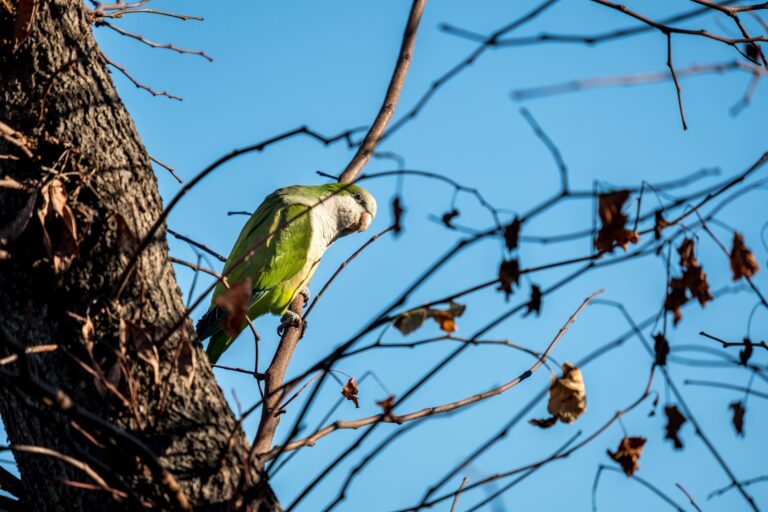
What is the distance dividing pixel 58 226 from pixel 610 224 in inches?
60.8

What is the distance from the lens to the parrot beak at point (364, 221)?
611cm

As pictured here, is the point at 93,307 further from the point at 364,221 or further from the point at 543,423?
the point at 364,221

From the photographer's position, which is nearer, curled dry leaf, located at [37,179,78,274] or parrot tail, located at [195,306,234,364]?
curled dry leaf, located at [37,179,78,274]

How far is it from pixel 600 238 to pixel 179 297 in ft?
4.20

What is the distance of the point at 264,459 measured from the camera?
2.32m

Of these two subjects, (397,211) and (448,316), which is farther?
(448,316)

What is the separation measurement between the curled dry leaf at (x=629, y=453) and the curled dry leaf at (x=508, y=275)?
0.81 metres

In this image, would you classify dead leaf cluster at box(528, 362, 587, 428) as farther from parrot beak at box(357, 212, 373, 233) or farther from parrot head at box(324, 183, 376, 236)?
parrot beak at box(357, 212, 373, 233)

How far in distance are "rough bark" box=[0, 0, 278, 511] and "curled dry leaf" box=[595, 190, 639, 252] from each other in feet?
3.83

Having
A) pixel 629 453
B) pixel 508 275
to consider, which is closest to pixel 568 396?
pixel 629 453

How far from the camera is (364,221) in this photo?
6133mm

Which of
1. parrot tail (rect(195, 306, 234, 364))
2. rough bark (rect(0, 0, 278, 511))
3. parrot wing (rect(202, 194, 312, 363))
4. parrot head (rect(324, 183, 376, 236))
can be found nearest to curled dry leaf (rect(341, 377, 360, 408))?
rough bark (rect(0, 0, 278, 511))

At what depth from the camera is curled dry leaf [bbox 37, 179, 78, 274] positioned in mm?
2090

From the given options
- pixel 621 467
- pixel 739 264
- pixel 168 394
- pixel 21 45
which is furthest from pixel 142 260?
pixel 739 264
